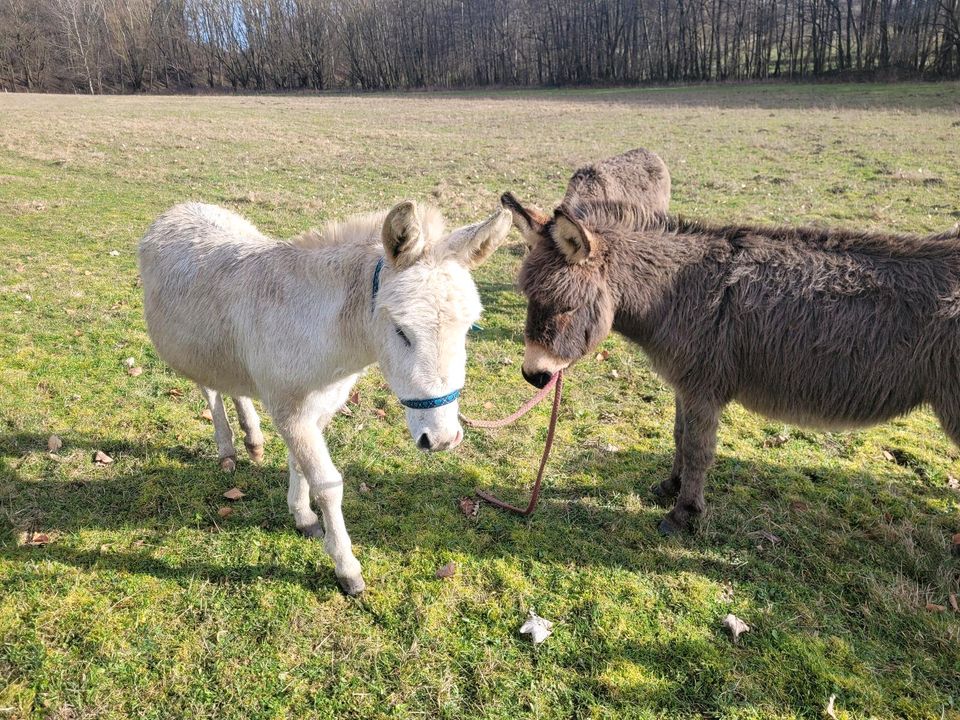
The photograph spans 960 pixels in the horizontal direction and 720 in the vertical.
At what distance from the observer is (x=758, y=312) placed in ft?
11.3

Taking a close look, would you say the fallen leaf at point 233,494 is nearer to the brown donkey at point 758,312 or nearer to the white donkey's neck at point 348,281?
the white donkey's neck at point 348,281

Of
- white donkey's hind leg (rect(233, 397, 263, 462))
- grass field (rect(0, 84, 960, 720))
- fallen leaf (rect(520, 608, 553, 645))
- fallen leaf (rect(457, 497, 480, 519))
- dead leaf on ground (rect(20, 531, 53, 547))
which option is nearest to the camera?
grass field (rect(0, 84, 960, 720))

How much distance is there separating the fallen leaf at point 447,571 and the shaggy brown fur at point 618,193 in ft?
7.21

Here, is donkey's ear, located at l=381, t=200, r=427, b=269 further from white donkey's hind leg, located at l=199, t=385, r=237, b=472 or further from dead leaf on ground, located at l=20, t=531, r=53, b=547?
dead leaf on ground, located at l=20, t=531, r=53, b=547

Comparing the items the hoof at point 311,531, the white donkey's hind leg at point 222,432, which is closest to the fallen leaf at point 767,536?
the hoof at point 311,531

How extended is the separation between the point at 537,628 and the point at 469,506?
116 centimetres

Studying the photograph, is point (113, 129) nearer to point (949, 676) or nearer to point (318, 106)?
point (318, 106)

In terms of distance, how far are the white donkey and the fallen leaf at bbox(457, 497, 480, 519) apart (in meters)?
1.02

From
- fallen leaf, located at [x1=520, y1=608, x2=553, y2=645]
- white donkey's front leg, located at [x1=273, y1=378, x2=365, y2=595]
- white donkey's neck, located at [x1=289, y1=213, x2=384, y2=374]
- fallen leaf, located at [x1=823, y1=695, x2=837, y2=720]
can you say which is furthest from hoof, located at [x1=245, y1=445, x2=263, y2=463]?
fallen leaf, located at [x1=823, y1=695, x2=837, y2=720]

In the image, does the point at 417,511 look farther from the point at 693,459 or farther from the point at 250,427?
the point at 693,459

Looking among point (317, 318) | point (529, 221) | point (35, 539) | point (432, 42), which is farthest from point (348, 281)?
point (432, 42)

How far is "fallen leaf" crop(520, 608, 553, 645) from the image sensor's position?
3.21 metres

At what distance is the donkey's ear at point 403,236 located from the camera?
248cm

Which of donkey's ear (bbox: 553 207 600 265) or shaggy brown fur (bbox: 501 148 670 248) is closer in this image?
donkey's ear (bbox: 553 207 600 265)
